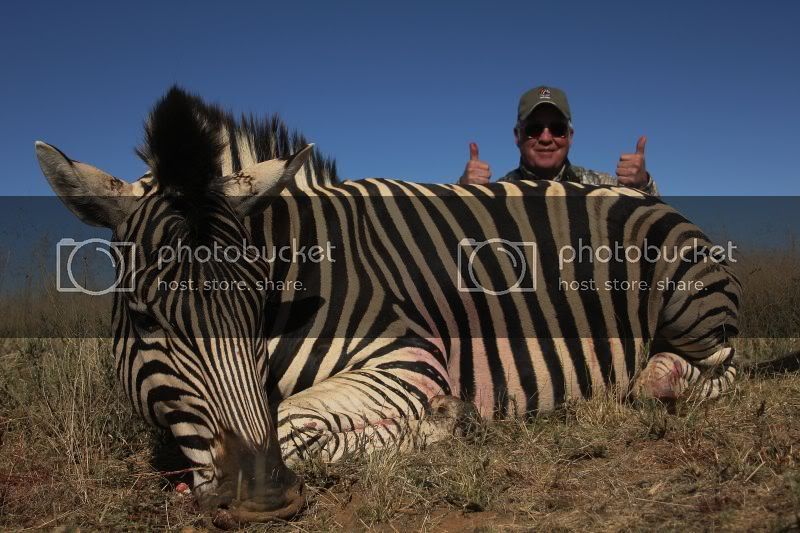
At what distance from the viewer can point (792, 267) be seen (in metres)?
7.38

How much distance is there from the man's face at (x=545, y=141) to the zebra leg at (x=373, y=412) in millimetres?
3917

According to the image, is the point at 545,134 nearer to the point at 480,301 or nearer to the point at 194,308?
the point at 480,301

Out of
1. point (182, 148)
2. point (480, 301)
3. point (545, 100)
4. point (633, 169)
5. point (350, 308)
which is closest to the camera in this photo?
point (182, 148)

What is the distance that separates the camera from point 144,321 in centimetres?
237

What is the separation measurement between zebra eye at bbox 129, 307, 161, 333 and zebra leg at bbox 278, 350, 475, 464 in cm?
61

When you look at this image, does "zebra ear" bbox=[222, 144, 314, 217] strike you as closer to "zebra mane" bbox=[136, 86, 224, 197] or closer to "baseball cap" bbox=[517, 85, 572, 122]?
"zebra mane" bbox=[136, 86, 224, 197]

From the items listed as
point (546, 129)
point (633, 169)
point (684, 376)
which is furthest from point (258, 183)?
point (546, 129)

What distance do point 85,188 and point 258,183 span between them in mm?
668

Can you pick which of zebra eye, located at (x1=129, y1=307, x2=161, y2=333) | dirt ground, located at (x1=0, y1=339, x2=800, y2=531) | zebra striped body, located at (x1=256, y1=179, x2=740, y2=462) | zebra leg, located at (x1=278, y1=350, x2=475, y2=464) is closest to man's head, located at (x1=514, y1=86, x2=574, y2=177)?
zebra striped body, located at (x1=256, y1=179, x2=740, y2=462)

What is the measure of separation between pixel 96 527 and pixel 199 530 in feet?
1.23

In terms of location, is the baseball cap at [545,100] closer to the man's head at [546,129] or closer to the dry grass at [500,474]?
the man's head at [546,129]

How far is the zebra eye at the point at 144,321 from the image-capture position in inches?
92.1

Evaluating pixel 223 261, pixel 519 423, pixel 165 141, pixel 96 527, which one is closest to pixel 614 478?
pixel 519 423

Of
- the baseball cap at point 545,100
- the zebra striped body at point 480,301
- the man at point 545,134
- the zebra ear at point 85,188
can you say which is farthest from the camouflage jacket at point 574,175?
the zebra ear at point 85,188
